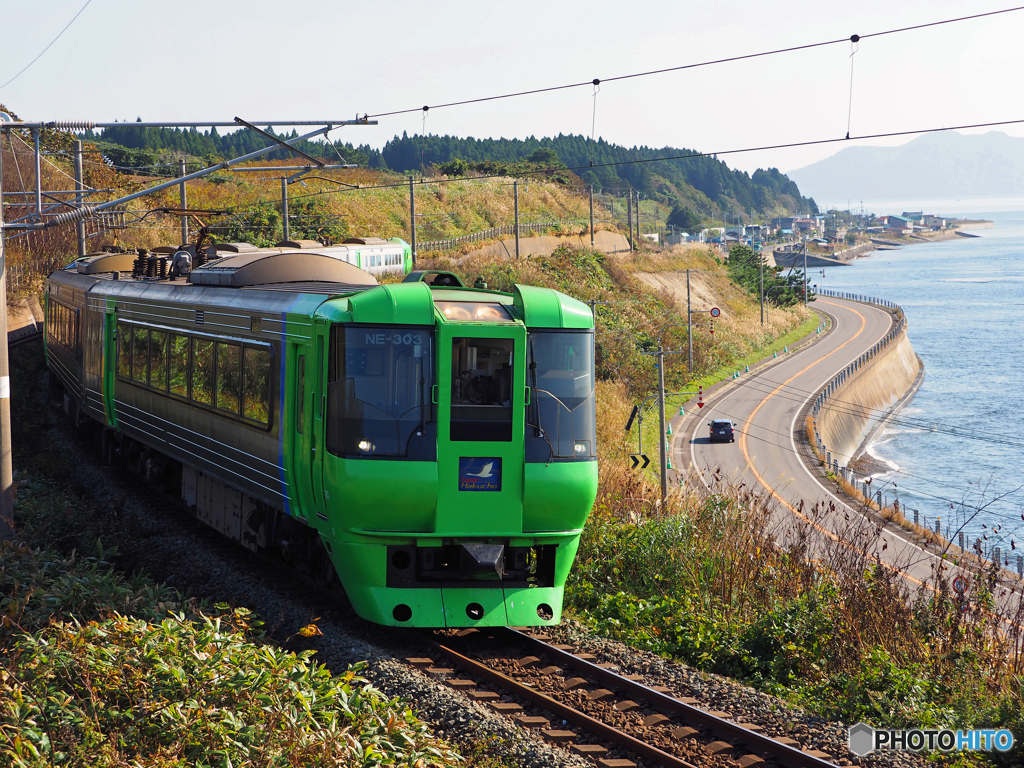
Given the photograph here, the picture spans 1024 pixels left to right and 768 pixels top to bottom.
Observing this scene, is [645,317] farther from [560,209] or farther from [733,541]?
[733,541]

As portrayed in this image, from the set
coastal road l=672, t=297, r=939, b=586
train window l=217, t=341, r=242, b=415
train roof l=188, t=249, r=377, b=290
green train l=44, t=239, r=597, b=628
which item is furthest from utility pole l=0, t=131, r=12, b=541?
coastal road l=672, t=297, r=939, b=586

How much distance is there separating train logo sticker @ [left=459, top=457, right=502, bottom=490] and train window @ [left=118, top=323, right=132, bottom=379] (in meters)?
9.03

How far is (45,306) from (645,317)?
143ft

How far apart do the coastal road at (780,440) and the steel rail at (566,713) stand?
21.4 meters

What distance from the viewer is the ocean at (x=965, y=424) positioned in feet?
134

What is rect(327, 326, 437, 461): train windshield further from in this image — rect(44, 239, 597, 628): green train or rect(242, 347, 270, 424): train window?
rect(242, 347, 270, 424): train window

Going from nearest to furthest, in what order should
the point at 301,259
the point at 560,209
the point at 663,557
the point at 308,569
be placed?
the point at 308,569
the point at 663,557
the point at 301,259
the point at 560,209

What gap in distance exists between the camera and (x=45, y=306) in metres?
25.4

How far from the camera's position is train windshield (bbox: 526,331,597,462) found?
951cm

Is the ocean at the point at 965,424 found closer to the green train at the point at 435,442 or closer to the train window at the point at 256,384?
the green train at the point at 435,442

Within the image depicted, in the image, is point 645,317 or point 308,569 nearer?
point 308,569

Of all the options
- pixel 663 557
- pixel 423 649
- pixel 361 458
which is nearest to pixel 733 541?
pixel 663 557

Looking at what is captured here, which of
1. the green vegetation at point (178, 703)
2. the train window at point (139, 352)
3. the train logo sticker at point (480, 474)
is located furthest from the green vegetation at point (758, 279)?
the green vegetation at point (178, 703)

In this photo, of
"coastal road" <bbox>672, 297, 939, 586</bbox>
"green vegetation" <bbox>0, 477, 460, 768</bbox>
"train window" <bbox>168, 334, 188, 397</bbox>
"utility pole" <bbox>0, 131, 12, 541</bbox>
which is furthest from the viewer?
"coastal road" <bbox>672, 297, 939, 586</bbox>
